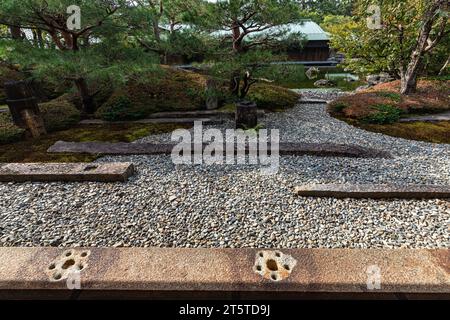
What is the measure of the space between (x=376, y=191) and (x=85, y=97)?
6.98 meters

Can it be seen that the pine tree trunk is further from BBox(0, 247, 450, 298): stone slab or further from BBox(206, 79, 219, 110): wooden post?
BBox(0, 247, 450, 298): stone slab

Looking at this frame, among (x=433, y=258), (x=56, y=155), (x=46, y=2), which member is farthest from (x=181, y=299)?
(x=46, y=2)

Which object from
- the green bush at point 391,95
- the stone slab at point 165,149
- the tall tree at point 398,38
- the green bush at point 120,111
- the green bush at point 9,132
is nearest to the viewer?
the stone slab at point 165,149

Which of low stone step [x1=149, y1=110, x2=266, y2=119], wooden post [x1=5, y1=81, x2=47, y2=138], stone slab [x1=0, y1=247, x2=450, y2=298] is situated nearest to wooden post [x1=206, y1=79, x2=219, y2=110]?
low stone step [x1=149, y1=110, x2=266, y2=119]

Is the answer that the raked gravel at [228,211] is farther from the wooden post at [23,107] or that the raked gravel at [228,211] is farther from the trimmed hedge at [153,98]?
the trimmed hedge at [153,98]

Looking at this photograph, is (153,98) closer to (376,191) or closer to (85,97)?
Answer: (85,97)

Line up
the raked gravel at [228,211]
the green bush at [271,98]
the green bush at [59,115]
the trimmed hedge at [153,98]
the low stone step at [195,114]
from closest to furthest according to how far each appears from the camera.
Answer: the raked gravel at [228,211] → the green bush at [59,115] → the trimmed hedge at [153,98] → the low stone step at [195,114] → the green bush at [271,98]

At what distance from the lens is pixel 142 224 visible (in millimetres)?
2662

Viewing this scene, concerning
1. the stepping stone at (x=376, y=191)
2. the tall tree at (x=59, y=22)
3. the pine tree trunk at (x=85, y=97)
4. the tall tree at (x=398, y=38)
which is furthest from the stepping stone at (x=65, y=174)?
the tall tree at (x=398, y=38)

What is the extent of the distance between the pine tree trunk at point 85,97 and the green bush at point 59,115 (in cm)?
30

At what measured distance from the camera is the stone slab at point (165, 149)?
4371 millimetres

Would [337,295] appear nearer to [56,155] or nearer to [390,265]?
[390,265]

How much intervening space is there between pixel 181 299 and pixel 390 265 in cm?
169

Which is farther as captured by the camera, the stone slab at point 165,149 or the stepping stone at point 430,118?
the stepping stone at point 430,118
